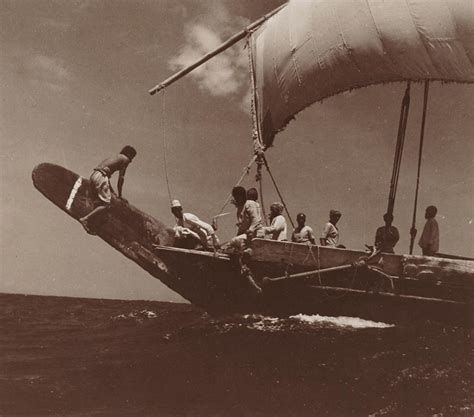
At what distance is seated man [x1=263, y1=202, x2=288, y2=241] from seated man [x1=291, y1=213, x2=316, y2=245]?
60cm

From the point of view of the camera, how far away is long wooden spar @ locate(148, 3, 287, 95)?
11.6 m

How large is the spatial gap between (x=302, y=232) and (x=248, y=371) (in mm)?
4168

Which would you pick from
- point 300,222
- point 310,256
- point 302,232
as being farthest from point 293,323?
point 300,222

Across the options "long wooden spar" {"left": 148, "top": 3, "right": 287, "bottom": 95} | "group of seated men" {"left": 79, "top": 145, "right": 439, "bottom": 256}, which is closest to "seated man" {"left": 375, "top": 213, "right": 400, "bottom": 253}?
"group of seated men" {"left": 79, "top": 145, "right": 439, "bottom": 256}

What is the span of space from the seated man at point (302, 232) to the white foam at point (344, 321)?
1.54 metres

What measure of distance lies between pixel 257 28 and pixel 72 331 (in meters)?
9.26

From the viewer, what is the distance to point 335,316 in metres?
8.30

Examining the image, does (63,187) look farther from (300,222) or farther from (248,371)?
(248,371)

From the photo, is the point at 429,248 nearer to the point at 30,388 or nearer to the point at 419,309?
the point at 419,309

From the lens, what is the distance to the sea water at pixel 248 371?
15.3 ft

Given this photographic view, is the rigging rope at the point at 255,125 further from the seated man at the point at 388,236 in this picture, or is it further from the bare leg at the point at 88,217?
the bare leg at the point at 88,217

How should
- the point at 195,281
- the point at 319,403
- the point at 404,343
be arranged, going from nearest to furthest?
the point at 319,403
the point at 404,343
the point at 195,281

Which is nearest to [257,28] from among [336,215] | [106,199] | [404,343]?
[336,215]

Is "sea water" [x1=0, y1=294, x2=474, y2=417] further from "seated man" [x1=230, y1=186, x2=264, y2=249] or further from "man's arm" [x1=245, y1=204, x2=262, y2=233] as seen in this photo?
"man's arm" [x1=245, y1=204, x2=262, y2=233]
